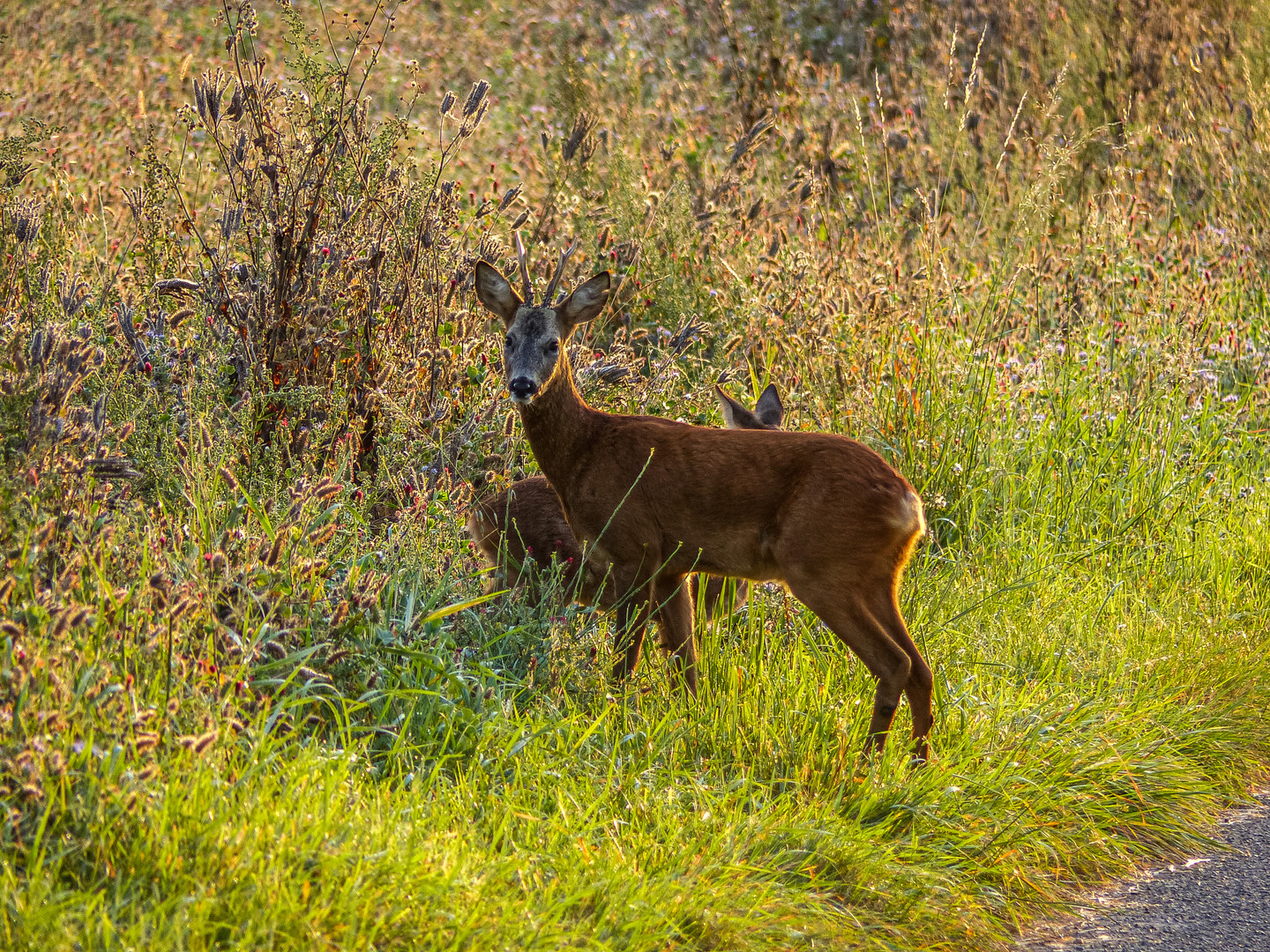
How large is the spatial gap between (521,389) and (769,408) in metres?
1.58

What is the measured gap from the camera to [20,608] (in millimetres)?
3754

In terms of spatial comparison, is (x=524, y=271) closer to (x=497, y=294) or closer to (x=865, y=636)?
(x=497, y=294)

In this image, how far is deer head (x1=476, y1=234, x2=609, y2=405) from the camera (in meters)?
5.90

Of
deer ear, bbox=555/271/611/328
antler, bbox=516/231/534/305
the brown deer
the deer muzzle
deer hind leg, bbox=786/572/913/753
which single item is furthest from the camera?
antler, bbox=516/231/534/305

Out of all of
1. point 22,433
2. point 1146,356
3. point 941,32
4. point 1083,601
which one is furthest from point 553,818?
point 941,32

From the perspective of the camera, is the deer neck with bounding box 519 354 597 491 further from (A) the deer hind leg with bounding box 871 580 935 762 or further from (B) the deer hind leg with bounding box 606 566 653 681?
(A) the deer hind leg with bounding box 871 580 935 762

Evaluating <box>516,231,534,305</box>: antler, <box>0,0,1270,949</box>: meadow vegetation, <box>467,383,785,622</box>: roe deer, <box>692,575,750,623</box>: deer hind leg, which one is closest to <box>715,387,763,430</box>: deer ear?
<box>467,383,785,622</box>: roe deer

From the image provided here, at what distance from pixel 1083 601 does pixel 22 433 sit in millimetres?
4508

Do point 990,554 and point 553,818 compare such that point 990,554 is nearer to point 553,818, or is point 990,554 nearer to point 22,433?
point 553,818

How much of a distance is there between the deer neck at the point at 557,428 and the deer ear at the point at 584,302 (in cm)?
17

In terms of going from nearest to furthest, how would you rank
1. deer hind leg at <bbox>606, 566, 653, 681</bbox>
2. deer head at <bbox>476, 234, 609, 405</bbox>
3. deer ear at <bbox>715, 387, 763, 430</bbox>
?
deer hind leg at <bbox>606, 566, 653, 681</bbox>
deer head at <bbox>476, 234, 609, 405</bbox>
deer ear at <bbox>715, 387, 763, 430</bbox>

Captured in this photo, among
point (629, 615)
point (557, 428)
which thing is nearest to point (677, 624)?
A: point (629, 615)

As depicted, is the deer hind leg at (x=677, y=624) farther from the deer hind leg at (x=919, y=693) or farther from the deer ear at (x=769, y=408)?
the deer ear at (x=769, y=408)

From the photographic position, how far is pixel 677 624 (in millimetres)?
5703
